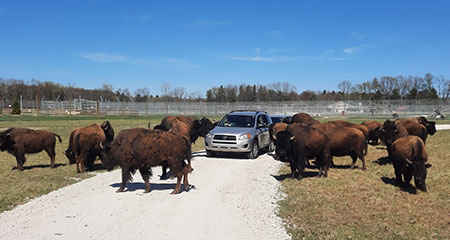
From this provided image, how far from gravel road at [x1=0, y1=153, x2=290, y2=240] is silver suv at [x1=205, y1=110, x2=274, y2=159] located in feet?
14.0

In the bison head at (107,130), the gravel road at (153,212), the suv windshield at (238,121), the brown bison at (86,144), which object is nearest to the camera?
the gravel road at (153,212)

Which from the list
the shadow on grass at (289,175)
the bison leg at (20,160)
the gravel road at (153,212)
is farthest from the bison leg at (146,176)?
the bison leg at (20,160)

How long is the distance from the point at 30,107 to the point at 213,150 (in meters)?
71.6

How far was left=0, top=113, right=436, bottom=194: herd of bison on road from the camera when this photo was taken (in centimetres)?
934

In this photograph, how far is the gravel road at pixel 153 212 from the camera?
636 centimetres

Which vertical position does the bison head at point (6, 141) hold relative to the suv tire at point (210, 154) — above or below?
above

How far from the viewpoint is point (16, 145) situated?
12734mm

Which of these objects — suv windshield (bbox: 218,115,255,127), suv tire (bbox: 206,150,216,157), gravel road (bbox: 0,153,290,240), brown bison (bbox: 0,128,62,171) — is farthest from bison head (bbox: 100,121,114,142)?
suv windshield (bbox: 218,115,255,127)

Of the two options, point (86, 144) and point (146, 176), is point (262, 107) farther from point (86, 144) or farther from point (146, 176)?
point (146, 176)

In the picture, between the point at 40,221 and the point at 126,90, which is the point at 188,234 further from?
the point at 126,90

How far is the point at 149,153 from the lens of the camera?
9.25m

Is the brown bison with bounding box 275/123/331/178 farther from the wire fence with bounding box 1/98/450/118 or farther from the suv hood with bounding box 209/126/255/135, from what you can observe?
the wire fence with bounding box 1/98/450/118

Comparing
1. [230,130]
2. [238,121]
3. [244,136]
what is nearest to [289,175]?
[244,136]

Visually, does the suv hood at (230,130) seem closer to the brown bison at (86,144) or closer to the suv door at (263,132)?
the suv door at (263,132)
